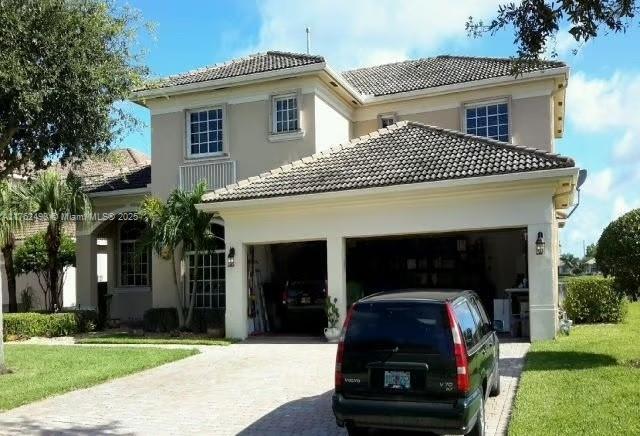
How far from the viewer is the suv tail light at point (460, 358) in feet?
21.0

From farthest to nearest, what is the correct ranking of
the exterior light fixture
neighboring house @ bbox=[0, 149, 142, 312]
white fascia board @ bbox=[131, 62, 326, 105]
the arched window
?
1. neighboring house @ bbox=[0, 149, 142, 312]
2. the arched window
3. white fascia board @ bbox=[131, 62, 326, 105]
4. the exterior light fixture

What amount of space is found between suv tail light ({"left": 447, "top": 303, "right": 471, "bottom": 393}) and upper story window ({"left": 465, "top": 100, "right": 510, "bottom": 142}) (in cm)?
1458

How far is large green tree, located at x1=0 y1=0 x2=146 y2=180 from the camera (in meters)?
10.6

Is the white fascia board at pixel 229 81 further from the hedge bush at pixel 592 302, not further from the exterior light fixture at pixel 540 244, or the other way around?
the hedge bush at pixel 592 302

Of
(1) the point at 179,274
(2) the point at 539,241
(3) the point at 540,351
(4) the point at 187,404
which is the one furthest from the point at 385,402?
(1) the point at 179,274

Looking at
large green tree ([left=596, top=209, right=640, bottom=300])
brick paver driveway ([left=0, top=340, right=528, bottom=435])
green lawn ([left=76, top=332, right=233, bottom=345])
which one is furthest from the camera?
green lawn ([left=76, top=332, right=233, bottom=345])

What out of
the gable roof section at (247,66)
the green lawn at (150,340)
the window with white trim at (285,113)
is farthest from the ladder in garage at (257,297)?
the gable roof section at (247,66)

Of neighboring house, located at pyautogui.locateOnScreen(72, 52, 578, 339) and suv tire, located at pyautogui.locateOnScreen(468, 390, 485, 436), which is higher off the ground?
neighboring house, located at pyautogui.locateOnScreen(72, 52, 578, 339)

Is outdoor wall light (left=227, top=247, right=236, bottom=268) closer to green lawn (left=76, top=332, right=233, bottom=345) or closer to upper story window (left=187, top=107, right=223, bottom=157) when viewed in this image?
green lawn (left=76, top=332, right=233, bottom=345)

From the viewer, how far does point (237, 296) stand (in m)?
17.2

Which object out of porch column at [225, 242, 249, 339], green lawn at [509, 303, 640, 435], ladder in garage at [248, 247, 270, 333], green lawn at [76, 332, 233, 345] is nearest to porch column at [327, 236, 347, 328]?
porch column at [225, 242, 249, 339]

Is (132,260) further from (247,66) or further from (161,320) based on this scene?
(247,66)

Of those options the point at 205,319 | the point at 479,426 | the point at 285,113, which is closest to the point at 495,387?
the point at 479,426

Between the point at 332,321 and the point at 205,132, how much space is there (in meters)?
7.73
